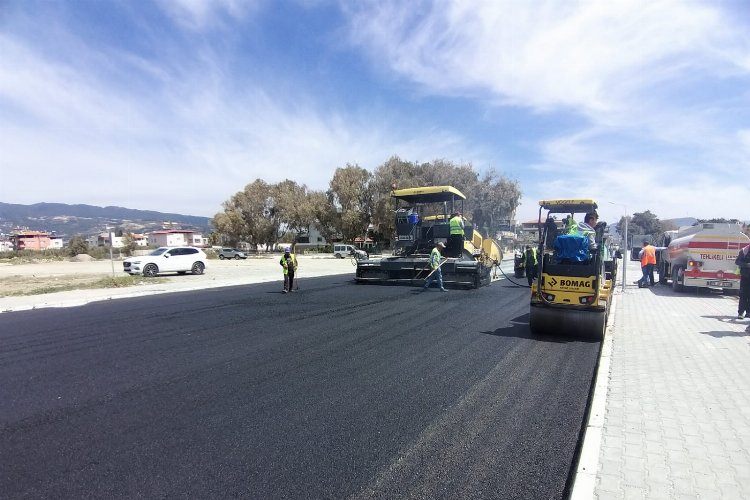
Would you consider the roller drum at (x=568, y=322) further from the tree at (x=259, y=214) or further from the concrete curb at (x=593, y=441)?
the tree at (x=259, y=214)

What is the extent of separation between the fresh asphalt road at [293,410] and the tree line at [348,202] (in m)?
34.0

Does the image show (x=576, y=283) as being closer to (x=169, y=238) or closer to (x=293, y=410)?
(x=293, y=410)

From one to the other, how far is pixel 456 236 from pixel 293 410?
10785 millimetres

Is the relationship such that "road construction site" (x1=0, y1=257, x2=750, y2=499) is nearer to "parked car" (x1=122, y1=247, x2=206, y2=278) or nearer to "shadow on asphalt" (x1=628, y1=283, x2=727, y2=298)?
"shadow on asphalt" (x1=628, y1=283, x2=727, y2=298)

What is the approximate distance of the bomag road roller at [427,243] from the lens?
14102mm

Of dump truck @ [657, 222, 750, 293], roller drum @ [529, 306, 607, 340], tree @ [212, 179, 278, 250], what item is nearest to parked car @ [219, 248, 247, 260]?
tree @ [212, 179, 278, 250]

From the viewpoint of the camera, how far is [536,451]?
3.51 meters

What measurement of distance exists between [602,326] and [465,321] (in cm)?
252

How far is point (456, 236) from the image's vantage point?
47.3 feet

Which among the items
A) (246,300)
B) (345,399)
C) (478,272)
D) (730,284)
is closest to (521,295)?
(478,272)

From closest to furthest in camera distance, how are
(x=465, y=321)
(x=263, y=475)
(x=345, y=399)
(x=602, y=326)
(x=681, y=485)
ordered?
(x=681, y=485), (x=263, y=475), (x=345, y=399), (x=602, y=326), (x=465, y=321)

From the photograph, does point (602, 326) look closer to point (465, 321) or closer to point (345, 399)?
point (465, 321)

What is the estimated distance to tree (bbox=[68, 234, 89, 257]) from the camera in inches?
1890

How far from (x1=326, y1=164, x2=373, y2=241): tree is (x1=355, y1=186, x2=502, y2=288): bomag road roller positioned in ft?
108
